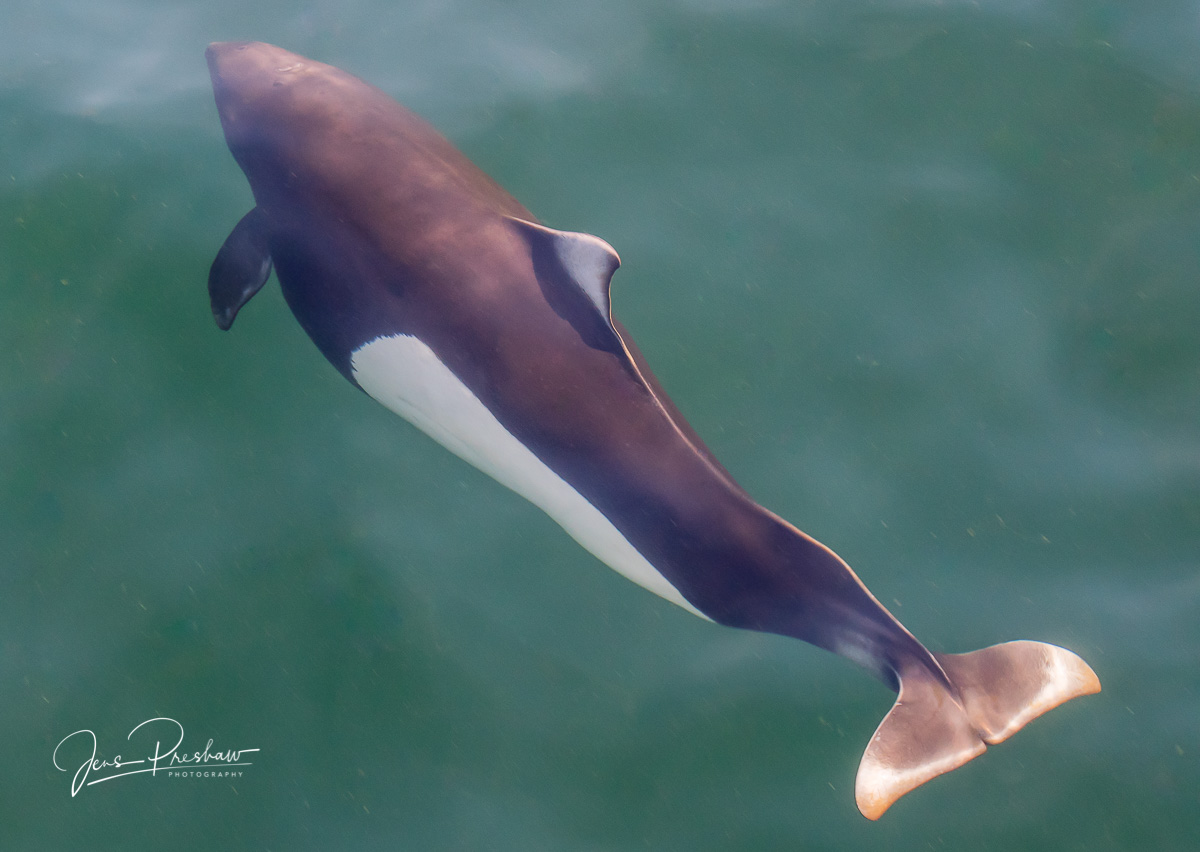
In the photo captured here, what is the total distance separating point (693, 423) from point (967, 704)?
2.42m

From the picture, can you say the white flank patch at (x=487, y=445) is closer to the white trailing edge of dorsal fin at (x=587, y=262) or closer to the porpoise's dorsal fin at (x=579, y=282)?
the porpoise's dorsal fin at (x=579, y=282)

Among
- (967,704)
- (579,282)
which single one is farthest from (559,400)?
(967,704)

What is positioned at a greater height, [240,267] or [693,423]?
[240,267]

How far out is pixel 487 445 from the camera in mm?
5145

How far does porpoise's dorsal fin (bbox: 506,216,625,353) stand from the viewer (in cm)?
461

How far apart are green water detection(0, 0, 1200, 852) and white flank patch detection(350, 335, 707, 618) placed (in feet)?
1.99

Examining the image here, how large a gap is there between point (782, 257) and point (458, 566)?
312cm
